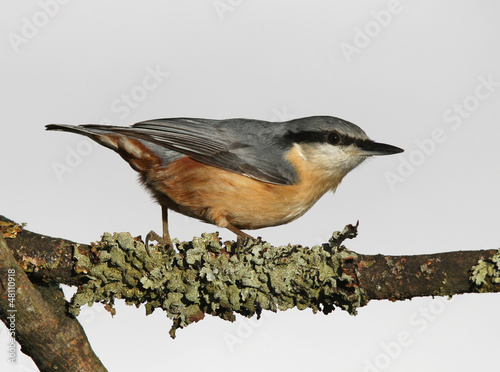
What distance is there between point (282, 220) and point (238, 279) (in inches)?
41.1

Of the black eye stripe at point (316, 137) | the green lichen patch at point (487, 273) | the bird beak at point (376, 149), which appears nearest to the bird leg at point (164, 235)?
the black eye stripe at point (316, 137)

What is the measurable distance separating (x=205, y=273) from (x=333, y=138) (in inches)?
61.7

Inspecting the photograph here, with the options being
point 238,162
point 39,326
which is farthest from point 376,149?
point 39,326

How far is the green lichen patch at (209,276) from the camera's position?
306cm

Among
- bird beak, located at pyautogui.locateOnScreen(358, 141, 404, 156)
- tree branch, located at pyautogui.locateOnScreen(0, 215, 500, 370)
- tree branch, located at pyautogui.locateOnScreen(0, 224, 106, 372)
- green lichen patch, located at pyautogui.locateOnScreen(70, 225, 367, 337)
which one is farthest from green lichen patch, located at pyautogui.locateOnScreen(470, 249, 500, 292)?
tree branch, located at pyautogui.locateOnScreen(0, 224, 106, 372)

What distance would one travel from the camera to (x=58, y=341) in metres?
2.95

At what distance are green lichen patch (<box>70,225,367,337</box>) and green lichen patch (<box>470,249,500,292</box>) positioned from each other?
25.2 inches

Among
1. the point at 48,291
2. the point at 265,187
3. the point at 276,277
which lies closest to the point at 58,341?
the point at 48,291

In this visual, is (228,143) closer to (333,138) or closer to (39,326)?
(333,138)

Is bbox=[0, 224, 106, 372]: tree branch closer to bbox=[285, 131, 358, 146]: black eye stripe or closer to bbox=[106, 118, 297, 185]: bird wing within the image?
bbox=[106, 118, 297, 185]: bird wing

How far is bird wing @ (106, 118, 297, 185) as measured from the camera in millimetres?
4051

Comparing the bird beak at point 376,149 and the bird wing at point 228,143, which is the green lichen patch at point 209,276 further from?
the bird beak at point 376,149

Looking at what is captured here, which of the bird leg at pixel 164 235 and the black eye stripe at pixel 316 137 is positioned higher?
the black eye stripe at pixel 316 137

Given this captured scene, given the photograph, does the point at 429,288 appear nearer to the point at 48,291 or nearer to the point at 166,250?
the point at 166,250
